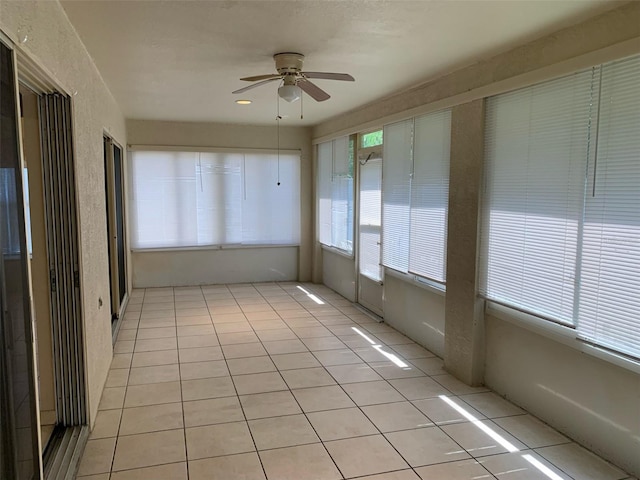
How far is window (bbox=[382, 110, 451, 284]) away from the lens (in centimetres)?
397

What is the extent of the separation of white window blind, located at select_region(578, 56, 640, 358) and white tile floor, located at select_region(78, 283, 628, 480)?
2.62ft

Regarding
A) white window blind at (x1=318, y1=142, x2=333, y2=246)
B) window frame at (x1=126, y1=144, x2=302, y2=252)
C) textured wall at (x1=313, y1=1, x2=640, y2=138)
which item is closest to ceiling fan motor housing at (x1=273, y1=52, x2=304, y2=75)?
textured wall at (x1=313, y1=1, x2=640, y2=138)

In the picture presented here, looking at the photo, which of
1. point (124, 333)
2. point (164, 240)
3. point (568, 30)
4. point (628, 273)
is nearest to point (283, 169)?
point (164, 240)

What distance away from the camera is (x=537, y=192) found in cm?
299

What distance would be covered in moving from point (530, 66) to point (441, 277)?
5.82ft

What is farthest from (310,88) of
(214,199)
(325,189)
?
(214,199)

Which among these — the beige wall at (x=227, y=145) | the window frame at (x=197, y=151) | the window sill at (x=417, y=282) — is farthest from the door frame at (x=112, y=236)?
the window sill at (x=417, y=282)

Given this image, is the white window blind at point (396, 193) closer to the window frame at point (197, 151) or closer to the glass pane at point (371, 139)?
the glass pane at point (371, 139)

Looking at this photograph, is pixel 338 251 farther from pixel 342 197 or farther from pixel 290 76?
pixel 290 76

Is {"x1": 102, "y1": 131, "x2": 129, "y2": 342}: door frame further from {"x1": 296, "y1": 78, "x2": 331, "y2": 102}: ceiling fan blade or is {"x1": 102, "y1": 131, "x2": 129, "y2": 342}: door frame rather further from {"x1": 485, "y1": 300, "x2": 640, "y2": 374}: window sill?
{"x1": 485, "y1": 300, "x2": 640, "y2": 374}: window sill

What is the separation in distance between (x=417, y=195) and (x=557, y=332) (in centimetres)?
185

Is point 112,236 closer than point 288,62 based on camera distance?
No

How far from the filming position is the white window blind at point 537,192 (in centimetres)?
272

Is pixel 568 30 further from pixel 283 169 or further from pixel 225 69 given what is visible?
pixel 283 169
